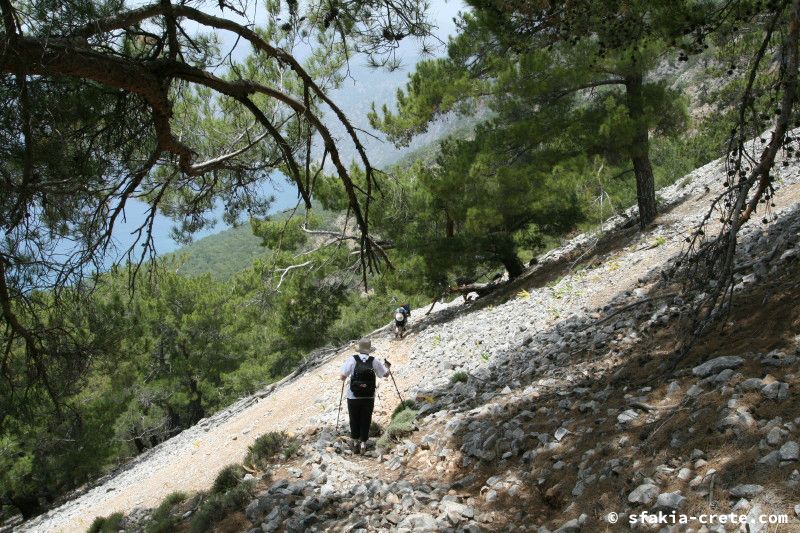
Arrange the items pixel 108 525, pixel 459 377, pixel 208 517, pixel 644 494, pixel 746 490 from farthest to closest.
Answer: pixel 108 525, pixel 459 377, pixel 208 517, pixel 644 494, pixel 746 490

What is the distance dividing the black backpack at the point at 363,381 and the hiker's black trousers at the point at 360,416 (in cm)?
9

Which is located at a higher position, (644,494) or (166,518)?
(644,494)

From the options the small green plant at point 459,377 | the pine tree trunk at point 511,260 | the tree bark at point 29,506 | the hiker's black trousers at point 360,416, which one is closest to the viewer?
the hiker's black trousers at point 360,416

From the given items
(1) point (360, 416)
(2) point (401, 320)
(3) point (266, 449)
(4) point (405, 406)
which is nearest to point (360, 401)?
(1) point (360, 416)

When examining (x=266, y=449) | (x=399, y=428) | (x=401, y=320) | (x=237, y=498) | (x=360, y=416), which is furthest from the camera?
(x=401, y=320)

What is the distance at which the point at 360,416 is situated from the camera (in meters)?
7.58

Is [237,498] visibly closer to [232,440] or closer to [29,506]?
[232,440]

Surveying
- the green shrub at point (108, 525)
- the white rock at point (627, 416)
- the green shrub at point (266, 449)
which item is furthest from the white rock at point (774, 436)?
the green shrub at point (108, 525)

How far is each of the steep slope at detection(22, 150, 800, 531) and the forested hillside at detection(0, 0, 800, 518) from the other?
0.46m

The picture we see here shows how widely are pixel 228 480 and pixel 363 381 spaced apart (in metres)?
2.13

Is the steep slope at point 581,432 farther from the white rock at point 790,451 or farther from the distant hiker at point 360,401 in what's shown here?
the distant hiker at point 360,401

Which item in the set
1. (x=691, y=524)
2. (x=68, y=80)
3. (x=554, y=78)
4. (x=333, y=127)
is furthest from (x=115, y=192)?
(x=554, y=78)

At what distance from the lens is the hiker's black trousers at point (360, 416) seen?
7.57 m

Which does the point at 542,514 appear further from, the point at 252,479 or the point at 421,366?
the point at 421,366
